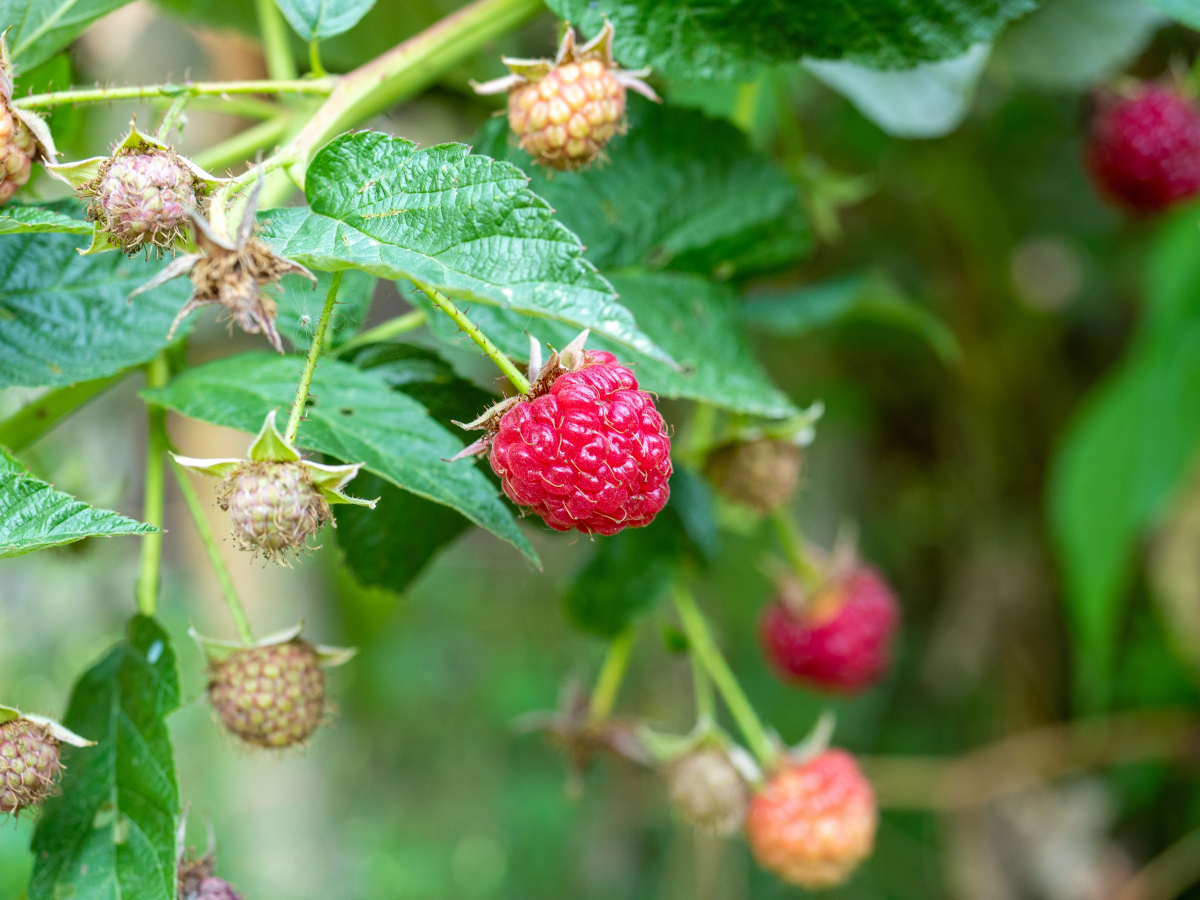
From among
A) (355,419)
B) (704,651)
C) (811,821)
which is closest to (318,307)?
(355,419)

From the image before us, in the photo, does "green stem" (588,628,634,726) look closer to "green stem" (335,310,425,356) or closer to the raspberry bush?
the raspberry bush

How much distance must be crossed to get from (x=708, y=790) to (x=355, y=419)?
17.5 inches

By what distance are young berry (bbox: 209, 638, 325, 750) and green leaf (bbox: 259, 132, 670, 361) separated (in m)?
0.25

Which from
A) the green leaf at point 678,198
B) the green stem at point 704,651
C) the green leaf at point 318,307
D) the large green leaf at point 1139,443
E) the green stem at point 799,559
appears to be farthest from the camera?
the large green leaf at point 1139,443

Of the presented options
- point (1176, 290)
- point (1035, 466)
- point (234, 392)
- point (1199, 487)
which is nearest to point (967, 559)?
point (1035, 466)

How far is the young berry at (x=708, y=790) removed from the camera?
0.72 m

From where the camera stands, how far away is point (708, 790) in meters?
0.73

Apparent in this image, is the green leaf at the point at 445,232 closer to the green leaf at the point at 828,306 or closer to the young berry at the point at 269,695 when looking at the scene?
the young berry at the point at 269,695

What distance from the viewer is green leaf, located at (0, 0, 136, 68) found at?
487 mm

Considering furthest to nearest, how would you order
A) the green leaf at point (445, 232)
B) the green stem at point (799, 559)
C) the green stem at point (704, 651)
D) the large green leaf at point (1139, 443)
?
the large green leaf at point (1139, 443) < the green stem at point (799, 559) < the green stem at point (704, 651) < the green leaf at point (445, 232)

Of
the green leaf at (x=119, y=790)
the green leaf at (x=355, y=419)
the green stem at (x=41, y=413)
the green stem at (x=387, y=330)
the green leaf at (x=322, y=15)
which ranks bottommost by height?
the green leaf at (x=119, y=790)

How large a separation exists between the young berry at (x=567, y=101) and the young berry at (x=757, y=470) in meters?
0.28

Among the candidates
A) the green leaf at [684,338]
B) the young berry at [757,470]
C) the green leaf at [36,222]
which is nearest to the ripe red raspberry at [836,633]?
the young berry at [757,470]

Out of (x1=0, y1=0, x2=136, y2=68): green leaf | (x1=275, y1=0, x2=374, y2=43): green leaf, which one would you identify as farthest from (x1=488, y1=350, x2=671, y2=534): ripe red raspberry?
(x1=0, y1=0, x2=136, y2=68): green leaf
